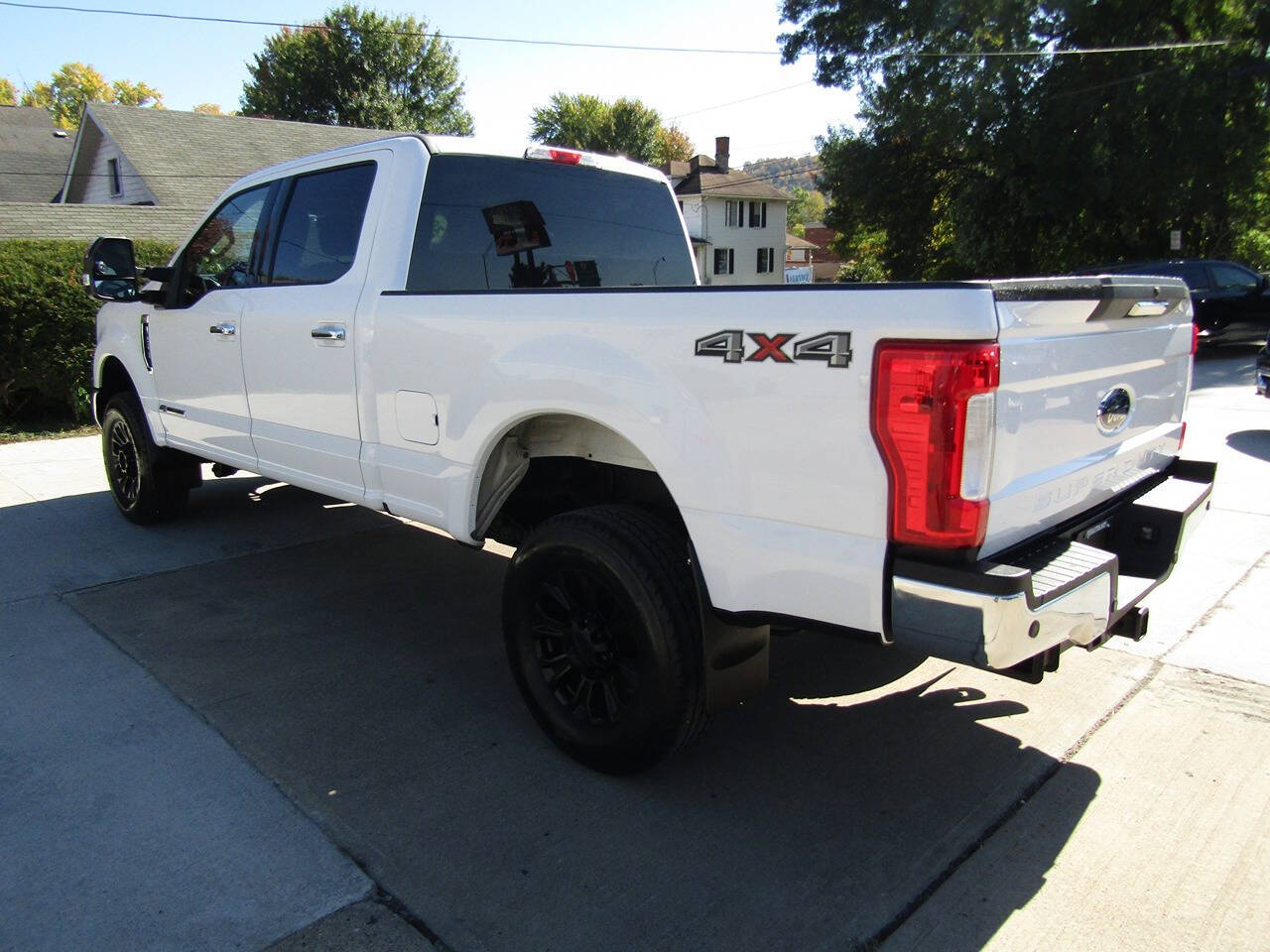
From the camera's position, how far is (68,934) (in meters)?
2.40

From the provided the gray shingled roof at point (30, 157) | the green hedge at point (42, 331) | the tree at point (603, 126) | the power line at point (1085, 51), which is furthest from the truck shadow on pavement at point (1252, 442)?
the tree at point (603, 126)

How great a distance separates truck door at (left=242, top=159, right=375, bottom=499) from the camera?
153 inches

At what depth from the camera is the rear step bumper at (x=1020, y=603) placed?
7.09ft

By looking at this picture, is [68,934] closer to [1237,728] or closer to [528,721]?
[528,721]

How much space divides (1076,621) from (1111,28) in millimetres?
24536

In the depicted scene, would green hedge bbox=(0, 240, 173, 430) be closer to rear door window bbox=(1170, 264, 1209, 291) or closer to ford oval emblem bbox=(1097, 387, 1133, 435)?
ford oval emblem bbox=(1097, 387, 1133, 435)

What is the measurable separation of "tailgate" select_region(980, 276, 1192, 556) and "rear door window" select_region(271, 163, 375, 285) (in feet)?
9.10

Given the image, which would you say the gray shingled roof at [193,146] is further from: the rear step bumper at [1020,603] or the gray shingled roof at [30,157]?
the rear step bumper at [1020,603]

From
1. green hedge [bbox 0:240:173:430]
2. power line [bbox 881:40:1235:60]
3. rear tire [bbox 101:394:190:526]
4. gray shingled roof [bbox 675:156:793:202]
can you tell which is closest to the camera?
rear tire [bbox 101:394:190:526]

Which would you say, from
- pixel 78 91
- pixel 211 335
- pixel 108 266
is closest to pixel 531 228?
pixel 211 335

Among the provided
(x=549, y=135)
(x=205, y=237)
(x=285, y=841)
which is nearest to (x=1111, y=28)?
(x=205, y=237)

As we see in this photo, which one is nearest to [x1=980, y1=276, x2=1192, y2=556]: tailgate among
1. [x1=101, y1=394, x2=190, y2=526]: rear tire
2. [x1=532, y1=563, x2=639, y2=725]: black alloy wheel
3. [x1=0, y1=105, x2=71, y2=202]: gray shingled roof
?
[x1=532, y1=563, x2=639, y2=725]: black alloy wheel

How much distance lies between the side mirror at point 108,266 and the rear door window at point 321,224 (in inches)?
61.1

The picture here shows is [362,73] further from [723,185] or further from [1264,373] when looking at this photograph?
[1264,373]
